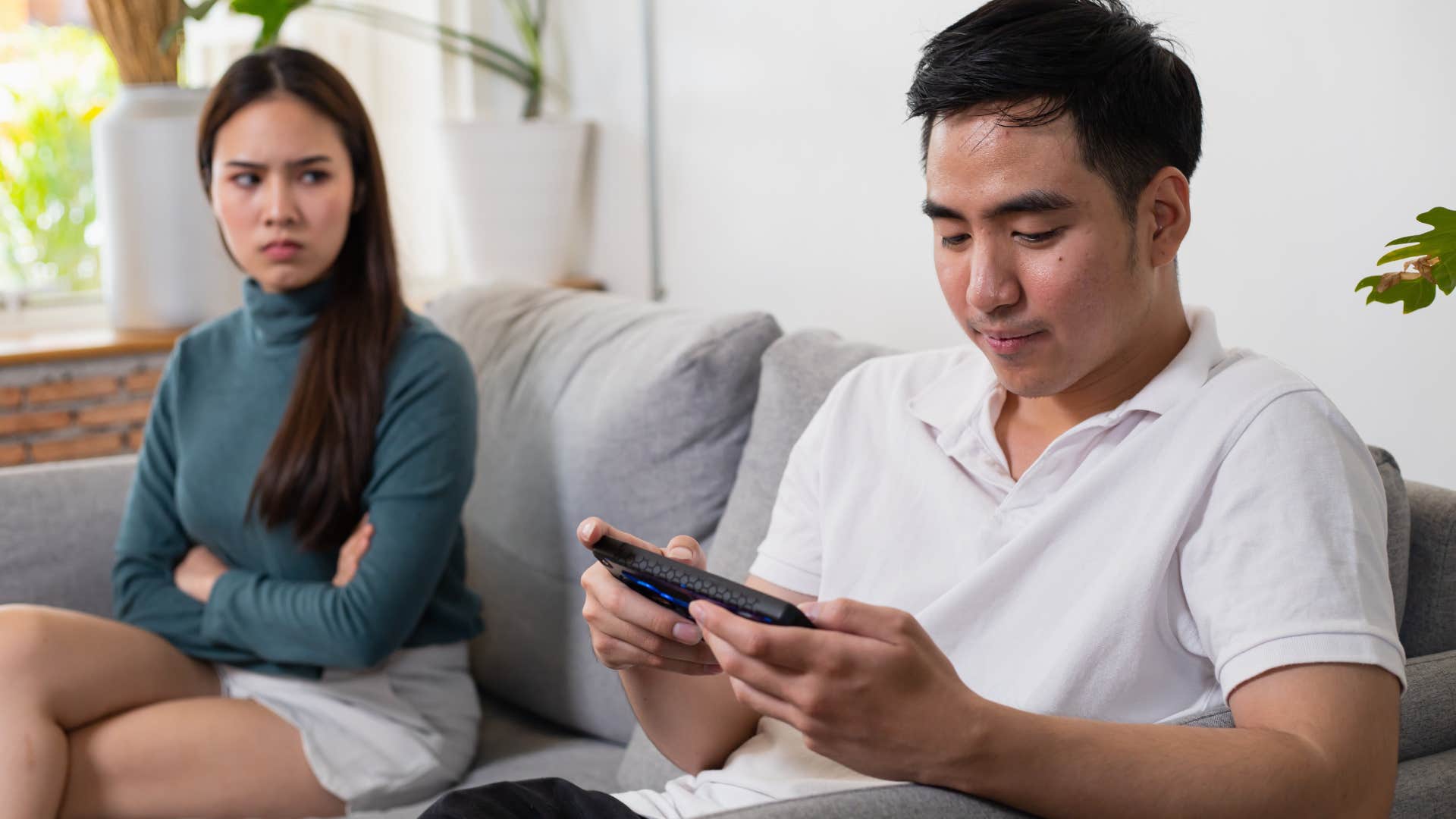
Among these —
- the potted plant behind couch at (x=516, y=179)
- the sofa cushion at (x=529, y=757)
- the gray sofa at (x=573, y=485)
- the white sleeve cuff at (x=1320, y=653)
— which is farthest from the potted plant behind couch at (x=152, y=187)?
the white sleeve cuff at (x=1320, y=653)

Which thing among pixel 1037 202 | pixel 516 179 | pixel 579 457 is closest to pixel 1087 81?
pixel 1037 202

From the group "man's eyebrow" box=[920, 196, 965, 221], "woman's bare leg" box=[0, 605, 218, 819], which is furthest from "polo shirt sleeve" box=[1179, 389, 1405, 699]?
"woman's bare leg" box=[0, 605, 218, 819]

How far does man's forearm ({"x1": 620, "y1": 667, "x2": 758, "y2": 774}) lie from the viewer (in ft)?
3.93

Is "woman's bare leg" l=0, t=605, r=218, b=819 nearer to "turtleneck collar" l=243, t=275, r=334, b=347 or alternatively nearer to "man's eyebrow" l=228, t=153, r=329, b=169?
"turtleneck collar" l=243, t=275, r=334, b=347

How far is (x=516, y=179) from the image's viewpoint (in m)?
2.93

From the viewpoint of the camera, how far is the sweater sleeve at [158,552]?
1.74m

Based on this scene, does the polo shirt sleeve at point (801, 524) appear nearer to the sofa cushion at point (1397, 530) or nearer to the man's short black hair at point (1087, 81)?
the man's short black hair at point (1087, 81)

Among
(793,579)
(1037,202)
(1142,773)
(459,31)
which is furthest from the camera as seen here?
(459,31)

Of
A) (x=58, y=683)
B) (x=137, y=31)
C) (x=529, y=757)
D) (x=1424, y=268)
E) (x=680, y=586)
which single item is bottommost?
(x=529, y=757)

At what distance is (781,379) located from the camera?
5.12ft

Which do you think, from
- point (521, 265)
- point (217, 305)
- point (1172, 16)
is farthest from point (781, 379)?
point (217, 305)

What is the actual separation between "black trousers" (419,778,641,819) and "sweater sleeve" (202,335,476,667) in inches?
24.0

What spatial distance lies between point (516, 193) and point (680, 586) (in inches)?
84.4

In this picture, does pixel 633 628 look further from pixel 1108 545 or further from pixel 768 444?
pixel 768 444
